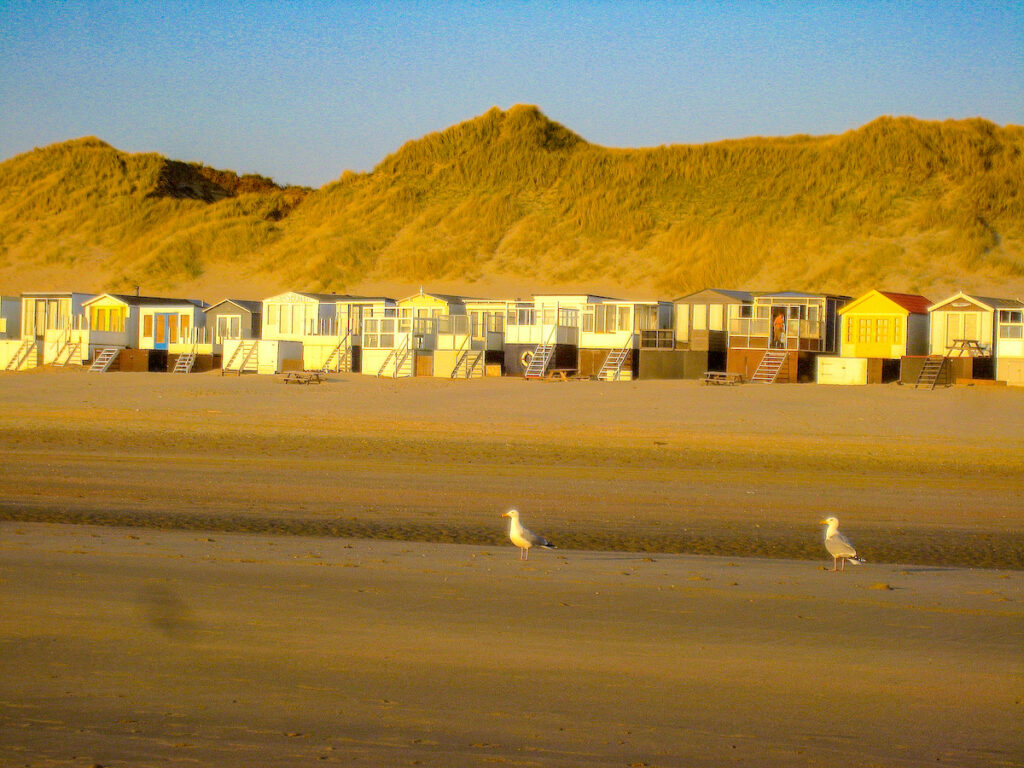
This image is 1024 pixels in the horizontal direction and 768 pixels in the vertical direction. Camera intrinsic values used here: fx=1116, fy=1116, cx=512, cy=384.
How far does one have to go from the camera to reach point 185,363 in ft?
139

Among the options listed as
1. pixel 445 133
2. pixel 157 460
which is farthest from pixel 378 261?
pixel 157 460

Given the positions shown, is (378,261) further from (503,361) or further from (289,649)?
(289,649)

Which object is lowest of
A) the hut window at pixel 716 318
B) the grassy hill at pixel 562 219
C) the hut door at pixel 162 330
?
the hut door at pixel 162 330

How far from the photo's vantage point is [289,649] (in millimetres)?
6523

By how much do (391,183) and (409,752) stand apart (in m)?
84.5

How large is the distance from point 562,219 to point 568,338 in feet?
133

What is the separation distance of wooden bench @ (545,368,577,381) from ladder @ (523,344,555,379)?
0.33 meters

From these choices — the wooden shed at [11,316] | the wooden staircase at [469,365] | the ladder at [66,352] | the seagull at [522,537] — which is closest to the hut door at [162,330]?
the ladder at [66,352]

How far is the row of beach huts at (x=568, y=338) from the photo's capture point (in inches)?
1366

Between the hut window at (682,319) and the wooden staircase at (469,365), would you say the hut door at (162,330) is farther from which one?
the hut window at (682,319)

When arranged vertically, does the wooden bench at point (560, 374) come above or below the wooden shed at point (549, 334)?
below

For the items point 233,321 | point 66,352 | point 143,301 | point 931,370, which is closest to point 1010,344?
point 931,370

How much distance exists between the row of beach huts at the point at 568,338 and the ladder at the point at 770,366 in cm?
Result: 4

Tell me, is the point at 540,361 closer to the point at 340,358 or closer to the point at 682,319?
the point at 682,319
